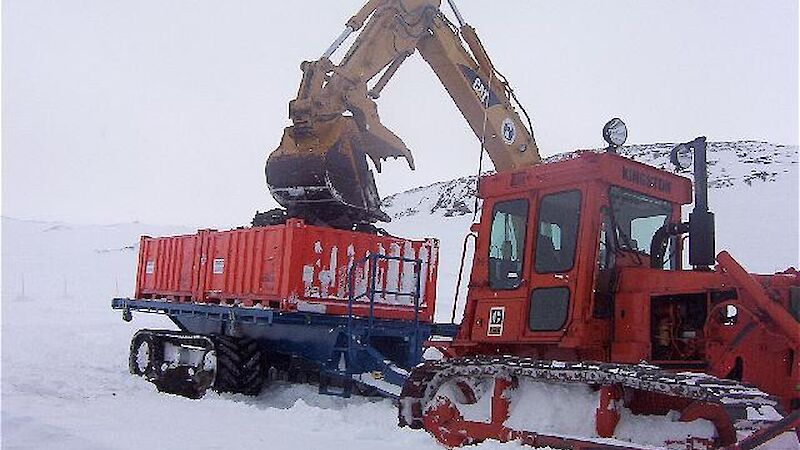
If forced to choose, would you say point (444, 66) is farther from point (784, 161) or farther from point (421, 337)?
point (784, 161)

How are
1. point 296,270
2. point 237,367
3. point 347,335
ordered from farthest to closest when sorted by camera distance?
Answer: point 237,367
point 296,270
point 347,335

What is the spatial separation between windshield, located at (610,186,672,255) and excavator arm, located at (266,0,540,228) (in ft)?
13.5

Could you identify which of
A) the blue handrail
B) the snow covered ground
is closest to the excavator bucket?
the blue handrail

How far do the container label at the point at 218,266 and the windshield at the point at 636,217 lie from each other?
21.3 ft

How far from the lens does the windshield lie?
6.61 meters

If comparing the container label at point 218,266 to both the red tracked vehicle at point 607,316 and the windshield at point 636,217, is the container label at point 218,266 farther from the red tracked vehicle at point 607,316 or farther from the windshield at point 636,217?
the windshield at point 636,217

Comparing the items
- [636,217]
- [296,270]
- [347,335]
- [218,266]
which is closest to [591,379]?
[636,217]

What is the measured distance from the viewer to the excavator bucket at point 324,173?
11.1 metres

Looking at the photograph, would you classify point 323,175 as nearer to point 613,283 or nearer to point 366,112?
point 366,112

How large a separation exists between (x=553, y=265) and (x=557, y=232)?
271mm

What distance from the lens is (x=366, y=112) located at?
37.7 ft

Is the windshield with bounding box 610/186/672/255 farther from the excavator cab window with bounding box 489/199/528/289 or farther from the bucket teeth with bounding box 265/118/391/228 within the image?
the bucket teeth with bounding box 265/118/391/228

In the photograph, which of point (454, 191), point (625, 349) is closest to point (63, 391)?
point (625, 349)

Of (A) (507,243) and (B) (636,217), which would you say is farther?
(A) (507,243)
